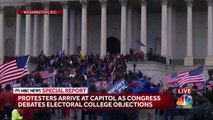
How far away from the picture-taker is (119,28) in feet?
226

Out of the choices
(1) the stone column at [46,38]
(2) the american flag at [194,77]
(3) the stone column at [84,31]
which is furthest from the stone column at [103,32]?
(2) the american flag at [194,77]

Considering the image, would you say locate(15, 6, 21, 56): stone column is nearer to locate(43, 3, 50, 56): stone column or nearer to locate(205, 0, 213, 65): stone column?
locate(43, 3, 50, 56): stone column

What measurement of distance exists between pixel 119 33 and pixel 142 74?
14.3 metres

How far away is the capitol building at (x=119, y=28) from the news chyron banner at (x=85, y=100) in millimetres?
33877

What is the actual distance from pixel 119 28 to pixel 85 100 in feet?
145

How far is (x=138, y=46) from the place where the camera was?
66.0 metres

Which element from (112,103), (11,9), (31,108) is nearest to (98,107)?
(112,103)

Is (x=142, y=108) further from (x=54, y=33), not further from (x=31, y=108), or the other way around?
(x=54, y=33)

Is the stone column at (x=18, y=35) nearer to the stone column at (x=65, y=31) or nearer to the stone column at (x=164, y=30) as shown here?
the stone column at (x=65, y=31)

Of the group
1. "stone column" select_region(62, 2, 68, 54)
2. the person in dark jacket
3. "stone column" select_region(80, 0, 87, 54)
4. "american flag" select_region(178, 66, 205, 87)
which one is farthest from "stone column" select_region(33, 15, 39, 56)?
the person in dark jacket

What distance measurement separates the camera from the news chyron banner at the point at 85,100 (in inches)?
969

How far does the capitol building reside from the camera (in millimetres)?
62844

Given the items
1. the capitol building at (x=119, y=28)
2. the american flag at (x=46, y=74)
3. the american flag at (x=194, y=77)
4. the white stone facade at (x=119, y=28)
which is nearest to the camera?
the american flag at (x=194, y=77)

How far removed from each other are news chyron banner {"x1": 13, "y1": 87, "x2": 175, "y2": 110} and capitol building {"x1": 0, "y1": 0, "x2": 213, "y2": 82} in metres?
33.9
